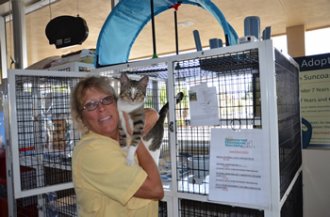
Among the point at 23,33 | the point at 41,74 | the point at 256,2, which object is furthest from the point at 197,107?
the point at 23,33

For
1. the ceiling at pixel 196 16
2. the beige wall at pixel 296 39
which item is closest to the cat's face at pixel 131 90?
the ceiling at pixel 196 16

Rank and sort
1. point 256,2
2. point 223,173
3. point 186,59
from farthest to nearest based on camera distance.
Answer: point 256,2 < point 186,59 < point 223,173

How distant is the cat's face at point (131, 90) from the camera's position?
1.41 meters

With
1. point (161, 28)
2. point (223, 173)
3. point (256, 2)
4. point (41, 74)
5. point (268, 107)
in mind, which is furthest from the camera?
point (161, 28)

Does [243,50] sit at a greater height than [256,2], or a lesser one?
lesser

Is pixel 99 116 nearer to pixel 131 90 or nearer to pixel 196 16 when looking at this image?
pixel 131 90

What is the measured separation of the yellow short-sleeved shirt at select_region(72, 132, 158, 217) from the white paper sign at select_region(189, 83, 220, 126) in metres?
0.37

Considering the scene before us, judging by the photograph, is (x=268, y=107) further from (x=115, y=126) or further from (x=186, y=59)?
(x=115, y=126)

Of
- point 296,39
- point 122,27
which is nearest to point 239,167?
point 122,27

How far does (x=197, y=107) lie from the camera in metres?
1.29

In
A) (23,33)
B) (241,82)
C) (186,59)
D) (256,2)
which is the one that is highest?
(256,2)

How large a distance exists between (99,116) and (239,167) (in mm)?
601

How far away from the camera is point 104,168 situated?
102 centimetres

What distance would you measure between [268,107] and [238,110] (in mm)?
197
